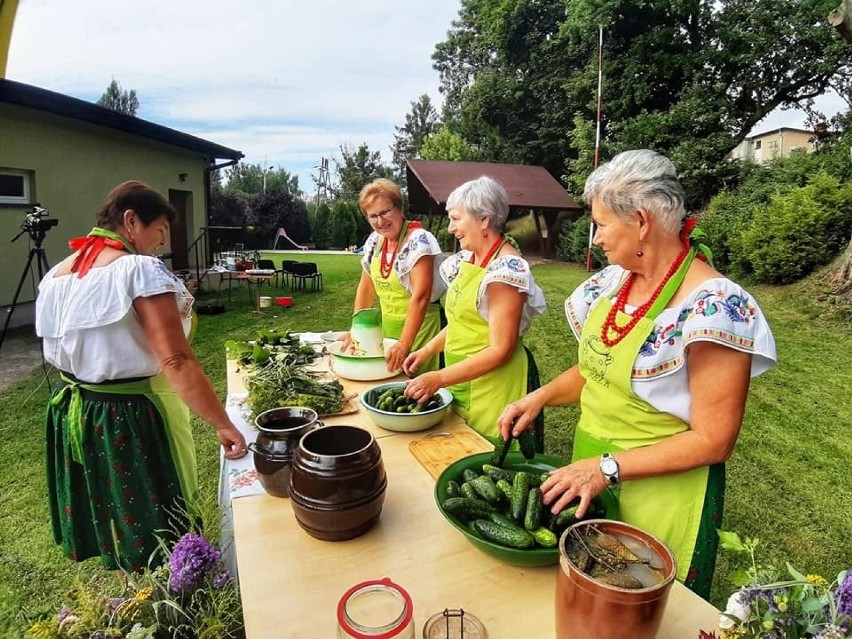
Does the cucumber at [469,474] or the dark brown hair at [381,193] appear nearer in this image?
the cucumber at [469,474]

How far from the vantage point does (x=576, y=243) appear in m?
16.2

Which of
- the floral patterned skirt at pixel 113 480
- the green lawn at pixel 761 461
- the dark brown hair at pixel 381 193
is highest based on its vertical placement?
the dark brown hair at pixel 381 193

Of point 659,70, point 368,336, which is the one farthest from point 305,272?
point 659,70

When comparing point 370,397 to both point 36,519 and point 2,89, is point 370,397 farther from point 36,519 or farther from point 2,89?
point 2,89

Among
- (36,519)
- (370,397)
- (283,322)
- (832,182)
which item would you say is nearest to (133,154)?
(283,322)

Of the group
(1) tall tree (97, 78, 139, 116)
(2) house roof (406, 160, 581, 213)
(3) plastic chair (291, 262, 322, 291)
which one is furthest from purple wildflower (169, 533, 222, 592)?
(1) tall tree (97, 78, 139, 116)

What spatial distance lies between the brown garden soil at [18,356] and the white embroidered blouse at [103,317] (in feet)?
15.8

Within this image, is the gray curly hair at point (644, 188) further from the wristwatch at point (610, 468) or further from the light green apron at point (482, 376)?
the light green apron at point (482, 376)

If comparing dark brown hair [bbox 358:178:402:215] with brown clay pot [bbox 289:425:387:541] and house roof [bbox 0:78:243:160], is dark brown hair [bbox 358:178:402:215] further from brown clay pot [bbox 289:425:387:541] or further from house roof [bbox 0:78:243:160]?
house roof [bbox 0:78:243:160]

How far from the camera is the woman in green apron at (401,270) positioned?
2.87m

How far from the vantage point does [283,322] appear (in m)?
9.10

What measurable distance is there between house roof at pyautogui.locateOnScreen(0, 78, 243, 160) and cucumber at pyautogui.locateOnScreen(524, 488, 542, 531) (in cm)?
701

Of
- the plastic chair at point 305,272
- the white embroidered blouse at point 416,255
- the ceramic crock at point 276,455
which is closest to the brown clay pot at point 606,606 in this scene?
the ceramic crock at point 276,455

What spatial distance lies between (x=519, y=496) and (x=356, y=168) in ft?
145
